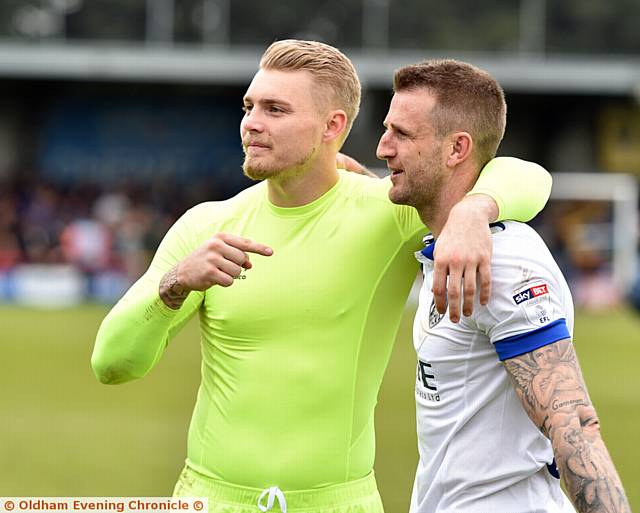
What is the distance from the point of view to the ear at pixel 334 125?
4.05 metres

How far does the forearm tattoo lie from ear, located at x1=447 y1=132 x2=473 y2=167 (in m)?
0.86

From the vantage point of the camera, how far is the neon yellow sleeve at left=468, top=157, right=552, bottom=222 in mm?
3473

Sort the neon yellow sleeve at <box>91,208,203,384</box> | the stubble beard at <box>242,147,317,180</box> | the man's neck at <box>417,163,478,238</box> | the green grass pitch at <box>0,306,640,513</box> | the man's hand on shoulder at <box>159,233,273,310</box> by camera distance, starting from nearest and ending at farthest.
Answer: the man's hand on shoulder at <box>159,233,273,310</box> → the man's neck at <box>417,163,478,238</box> → the neon yellow sleeve at <box>91,208,203,384</box> → the stubble beard at <box>242,147,317,180</box> → the green grass pitch at <box>0,306,640,513</box>

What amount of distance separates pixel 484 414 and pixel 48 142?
30.1 m

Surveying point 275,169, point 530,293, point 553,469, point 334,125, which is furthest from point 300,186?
point 553,469

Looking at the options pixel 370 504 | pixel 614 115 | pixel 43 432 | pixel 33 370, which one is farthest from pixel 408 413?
pixel 614 115

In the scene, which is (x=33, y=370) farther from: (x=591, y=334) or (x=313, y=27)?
(x=313, y=27)

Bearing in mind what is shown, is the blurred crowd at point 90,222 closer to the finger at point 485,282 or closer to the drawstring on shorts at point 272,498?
the drawstring on shorts at point 272,498

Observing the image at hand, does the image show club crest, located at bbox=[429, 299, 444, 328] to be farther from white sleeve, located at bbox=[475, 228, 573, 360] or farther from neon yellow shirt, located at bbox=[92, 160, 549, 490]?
neon yellow shirt, located at bbox=[92, 160, 549, 490]

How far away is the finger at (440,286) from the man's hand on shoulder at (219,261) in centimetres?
55

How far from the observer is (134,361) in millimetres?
3830

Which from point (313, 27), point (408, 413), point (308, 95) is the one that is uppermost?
point (308, 95)

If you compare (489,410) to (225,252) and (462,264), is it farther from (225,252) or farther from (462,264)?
(225,252)

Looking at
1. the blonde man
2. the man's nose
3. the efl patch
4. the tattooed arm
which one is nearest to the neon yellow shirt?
the blonde man
